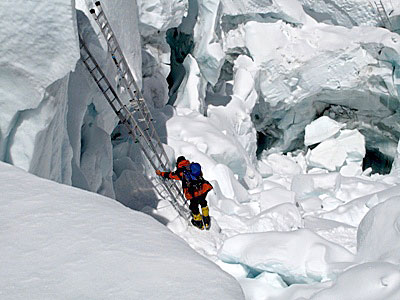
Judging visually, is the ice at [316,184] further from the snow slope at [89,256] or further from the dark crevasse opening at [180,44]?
the snow slope at [89,256]

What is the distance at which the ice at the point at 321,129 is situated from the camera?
12.5m

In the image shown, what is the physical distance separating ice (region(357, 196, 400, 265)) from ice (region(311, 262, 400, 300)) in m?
0.34

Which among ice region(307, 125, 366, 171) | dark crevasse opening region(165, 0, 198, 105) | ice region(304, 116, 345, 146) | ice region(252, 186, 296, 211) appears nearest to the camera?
ice region(252, 186, 296, 211)

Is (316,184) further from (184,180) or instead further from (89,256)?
(89,256)

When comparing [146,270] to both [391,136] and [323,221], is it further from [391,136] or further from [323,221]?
[391,136]

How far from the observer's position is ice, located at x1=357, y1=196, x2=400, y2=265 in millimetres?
2955

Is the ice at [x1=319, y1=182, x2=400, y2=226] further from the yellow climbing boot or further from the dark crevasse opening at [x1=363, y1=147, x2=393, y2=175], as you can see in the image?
the dark crevasse opening at [x1=363, y1=147, x2=393, y2=175]

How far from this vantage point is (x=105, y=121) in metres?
5.69

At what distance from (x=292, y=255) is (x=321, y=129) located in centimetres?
977

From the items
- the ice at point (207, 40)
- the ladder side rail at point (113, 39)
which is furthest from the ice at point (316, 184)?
the ladder side rail at point (113, 39)

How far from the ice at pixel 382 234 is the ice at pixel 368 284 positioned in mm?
344

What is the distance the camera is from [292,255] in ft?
11.1

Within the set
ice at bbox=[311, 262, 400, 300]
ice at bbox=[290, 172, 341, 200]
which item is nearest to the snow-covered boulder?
ice at bbox=[290, 172, 341, 200]

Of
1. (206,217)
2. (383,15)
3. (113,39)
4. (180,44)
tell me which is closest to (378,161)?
(383,15)
